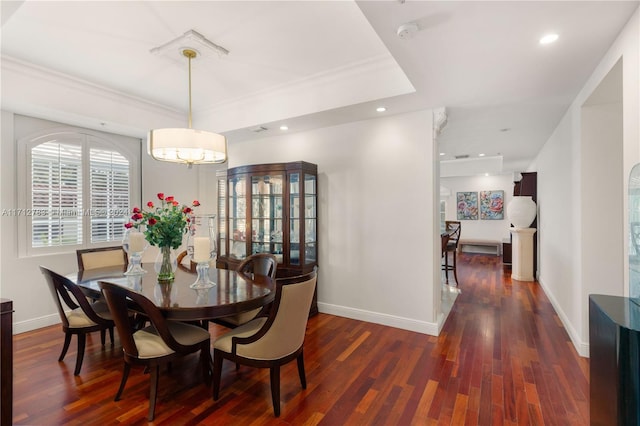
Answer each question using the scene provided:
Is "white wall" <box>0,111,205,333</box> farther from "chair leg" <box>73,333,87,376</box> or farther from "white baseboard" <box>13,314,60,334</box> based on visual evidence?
"chair leg" <box>73,333,87,376</box>

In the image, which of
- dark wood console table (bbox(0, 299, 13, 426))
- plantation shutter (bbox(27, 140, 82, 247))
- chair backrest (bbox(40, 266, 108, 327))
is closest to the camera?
dark wood console table (bbox(0, 299, 13, 426))

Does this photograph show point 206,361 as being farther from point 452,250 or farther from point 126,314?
point 452,250

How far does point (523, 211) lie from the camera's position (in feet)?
19.3

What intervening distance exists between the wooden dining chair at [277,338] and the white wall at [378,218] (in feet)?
5.79

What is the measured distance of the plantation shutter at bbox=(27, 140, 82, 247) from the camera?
363cm

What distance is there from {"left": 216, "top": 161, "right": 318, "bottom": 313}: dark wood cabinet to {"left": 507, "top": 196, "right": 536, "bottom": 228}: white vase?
4299 millimetres

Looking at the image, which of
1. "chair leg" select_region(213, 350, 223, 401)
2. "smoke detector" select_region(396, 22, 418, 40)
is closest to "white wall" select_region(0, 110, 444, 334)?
"smoke detector" select_region(396, 22, 418, 40)

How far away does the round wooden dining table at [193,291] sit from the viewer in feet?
6.49

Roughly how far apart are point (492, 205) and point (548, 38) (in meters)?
8.11

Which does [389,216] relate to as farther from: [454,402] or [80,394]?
[80,394]

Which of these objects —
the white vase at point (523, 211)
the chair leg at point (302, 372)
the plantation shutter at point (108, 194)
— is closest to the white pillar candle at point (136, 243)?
the plantation shutter at point (108, 194)

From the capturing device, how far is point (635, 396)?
4.09 ft

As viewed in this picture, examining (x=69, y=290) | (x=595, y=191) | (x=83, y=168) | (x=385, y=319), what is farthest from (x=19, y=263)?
(x=595, y=191)

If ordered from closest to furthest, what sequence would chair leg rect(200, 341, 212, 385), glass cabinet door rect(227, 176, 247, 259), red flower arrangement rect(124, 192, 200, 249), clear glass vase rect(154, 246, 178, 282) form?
chair leg rect(200, 341, 212, 385) < red flower arrangement rect(124, 192, 200, 249) < clear glass vase rect(154, 246, 178, 282) < glass cabinet door rect(227, 176, 247, 259)
